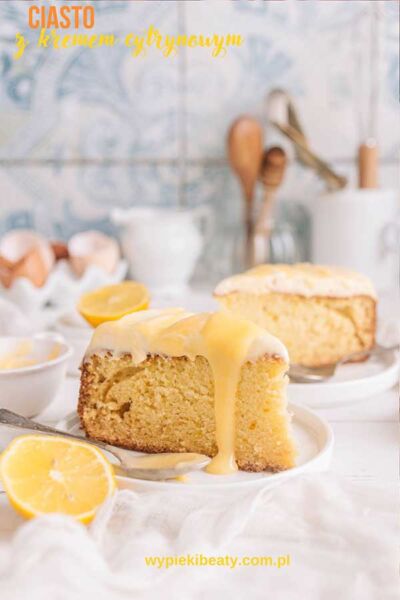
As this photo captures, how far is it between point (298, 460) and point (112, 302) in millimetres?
319

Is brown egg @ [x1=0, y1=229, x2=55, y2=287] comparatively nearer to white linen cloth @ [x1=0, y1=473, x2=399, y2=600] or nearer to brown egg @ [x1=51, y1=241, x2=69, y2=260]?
brown egg @ [x1=51, y1=241, x2=69, y2=260]

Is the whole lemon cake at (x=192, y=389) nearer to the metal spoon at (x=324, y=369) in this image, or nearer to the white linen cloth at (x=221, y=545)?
the white linen cloth at (x=221, y=545)

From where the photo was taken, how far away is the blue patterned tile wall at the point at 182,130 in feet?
4.24

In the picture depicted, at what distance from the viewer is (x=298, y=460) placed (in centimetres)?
61

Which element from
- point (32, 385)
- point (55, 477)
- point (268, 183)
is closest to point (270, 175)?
point (268, 183)

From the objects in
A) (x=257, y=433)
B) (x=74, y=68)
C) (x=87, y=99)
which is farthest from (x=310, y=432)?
(x=87, y=99)

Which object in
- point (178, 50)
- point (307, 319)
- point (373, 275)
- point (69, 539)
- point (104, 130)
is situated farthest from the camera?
point (104, 130)

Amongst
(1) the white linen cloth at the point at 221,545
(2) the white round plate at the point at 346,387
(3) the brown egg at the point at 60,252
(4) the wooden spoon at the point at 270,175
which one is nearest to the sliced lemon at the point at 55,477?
(1) the white linen cloth at the point at 221,545

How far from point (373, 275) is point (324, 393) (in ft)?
1.67

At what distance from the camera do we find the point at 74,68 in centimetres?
105

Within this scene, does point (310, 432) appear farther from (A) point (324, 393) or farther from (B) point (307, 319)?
(B) point (307, 319)

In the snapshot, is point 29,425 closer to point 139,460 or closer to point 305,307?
point 139,460

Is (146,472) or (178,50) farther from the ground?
(178,50)

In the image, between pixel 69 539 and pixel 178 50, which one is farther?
pixel 178 50
